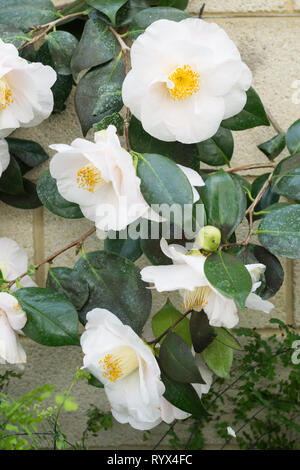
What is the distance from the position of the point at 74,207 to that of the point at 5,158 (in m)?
0.19

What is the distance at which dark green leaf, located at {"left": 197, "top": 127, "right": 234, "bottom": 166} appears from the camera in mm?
992

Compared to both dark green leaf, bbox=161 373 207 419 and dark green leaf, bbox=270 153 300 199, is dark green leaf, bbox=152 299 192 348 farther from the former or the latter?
dark green leaf, bbox=270 153 300 199

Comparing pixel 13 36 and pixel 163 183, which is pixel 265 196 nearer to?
pixel 163 183

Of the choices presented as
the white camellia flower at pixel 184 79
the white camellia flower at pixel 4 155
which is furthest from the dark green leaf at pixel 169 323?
the white camellia flower at pixel 4 155

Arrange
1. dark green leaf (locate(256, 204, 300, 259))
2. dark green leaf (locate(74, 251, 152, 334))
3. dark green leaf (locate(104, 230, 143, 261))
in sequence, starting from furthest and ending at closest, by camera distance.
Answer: dark green leaf (locate(104, 230, 143, 261)), dark green leaf (locate(74, 251, 152, 334)), dark green leaf (locate(256, 204, 300, 259))

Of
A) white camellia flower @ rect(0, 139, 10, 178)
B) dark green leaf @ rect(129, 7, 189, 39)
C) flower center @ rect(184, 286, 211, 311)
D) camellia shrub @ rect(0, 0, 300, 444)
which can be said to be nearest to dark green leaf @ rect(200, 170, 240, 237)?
camellia shrub @ rect(0, 0, 300, 444)

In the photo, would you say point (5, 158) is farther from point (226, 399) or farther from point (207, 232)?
point (226, 399)

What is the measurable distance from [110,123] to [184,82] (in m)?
0.15

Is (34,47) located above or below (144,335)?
above

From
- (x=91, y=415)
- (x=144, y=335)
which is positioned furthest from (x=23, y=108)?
(x=91, y=415)

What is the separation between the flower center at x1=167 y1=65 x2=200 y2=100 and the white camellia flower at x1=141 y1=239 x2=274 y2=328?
245 mm

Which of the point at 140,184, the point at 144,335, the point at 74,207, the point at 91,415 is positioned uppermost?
the point at 140,184

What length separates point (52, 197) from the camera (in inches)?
37.3

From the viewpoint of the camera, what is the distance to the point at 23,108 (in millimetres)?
904
